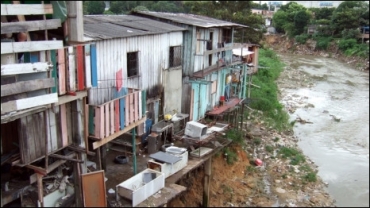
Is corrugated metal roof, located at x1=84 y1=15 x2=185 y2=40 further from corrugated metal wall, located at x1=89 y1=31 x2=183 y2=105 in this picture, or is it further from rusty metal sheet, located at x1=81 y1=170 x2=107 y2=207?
rusty metal sheet, located at x1=81 y1=170 x2=107 y2=207

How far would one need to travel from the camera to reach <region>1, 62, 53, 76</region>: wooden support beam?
8.05m

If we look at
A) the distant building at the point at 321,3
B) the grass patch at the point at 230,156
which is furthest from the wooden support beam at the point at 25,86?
the distant building at the point at 321,3

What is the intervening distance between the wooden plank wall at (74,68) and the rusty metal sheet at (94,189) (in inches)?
95.9

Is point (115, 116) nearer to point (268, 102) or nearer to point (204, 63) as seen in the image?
point (204, 63)

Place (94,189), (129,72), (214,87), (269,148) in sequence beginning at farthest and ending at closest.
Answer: (269,148)
(214,87)
(129,72)
(94,189)

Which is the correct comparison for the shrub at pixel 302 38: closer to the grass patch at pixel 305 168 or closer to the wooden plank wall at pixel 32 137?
the grass patch at pixel 305 168

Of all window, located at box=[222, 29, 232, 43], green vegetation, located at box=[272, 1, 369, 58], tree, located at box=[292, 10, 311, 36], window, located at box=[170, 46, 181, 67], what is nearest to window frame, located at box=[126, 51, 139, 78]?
window, located at box=[170, 46, 181, 67]

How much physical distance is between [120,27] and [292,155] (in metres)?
11.6

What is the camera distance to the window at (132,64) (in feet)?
44.9

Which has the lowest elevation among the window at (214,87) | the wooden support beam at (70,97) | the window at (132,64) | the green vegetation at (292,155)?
the green vegetation at (292,155)

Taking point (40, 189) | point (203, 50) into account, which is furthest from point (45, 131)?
point (203, 50)

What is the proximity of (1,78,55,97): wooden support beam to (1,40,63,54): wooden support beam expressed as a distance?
715 mm

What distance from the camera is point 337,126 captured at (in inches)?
1001

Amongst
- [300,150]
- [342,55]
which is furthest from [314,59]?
[300,150]
